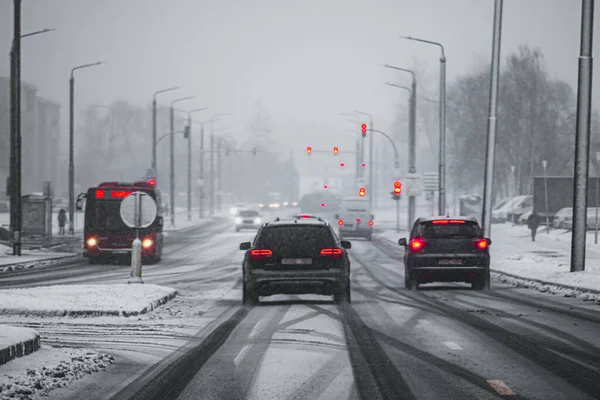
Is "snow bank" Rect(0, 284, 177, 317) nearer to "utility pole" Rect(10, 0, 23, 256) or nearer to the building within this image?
"utility pole" Rect(10, 0, 23, 256)

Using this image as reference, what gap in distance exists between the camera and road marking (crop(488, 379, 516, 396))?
9.14 m

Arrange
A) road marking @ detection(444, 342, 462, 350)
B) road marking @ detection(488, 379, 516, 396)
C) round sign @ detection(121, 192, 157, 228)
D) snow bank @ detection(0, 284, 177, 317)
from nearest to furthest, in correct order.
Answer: road marking @ detection(488, 379, 516, 396), road marking @ detection(444, 342, 462, 350), snow bank @ detection(0, 284, 177, 317), round sign @ detection(121, 192, 157, 228)

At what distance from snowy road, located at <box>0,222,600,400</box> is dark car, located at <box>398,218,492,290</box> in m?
0.44

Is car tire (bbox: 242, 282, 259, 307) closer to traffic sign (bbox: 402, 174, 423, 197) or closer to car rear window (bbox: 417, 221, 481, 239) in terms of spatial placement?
car rear window (bbox: 417, 221, 481, 239)

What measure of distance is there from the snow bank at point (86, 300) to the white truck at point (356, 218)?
34552 mm

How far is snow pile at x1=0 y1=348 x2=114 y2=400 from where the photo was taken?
9227 millimetres

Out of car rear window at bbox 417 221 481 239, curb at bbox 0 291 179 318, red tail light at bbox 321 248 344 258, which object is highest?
car rear window at bbox 417 221 481 239

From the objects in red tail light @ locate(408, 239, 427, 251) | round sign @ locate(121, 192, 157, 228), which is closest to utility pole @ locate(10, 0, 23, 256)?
round sign @ locate(121, 192, 157, 228)

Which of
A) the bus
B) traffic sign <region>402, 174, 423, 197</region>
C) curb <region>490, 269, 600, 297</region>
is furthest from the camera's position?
traffic sign <region>402, 174, 423, 197</region>

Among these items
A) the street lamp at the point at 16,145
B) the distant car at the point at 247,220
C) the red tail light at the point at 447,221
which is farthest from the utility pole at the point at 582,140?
the distant car at the point at 247,220

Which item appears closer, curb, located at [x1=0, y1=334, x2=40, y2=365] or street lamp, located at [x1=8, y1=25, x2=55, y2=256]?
curb, located at [x1=0, y1=334, x2=40, y2=365]

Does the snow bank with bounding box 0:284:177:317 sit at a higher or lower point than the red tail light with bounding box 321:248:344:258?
lower

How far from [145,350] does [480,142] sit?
70562 millimetres

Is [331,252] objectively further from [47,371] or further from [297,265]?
[47,371]
